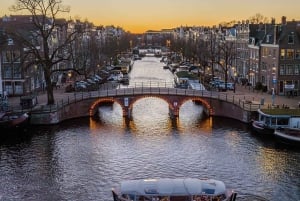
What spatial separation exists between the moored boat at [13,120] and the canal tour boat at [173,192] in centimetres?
3023

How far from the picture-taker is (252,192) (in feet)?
136

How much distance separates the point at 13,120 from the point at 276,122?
110 ft

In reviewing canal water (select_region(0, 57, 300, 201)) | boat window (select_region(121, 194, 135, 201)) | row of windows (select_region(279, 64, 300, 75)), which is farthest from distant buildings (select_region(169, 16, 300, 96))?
boat window (select_region(121, 194, 135, 201))

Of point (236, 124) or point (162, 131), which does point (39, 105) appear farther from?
point (236, 124)

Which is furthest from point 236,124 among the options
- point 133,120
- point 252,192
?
point 252,192

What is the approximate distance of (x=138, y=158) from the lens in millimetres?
51469

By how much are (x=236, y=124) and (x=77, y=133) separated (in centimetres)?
2183

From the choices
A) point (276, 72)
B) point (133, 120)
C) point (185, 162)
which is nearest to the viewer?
point (185, 162)

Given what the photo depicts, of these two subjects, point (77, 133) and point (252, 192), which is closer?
point (252, 192)

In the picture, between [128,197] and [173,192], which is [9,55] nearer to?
[128,197]

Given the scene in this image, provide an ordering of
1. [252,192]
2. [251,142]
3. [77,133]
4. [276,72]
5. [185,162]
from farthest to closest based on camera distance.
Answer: [276,72]
[77,133]
[251,142]
[185,162]
[252,192]

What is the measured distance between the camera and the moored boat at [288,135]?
55294 mm

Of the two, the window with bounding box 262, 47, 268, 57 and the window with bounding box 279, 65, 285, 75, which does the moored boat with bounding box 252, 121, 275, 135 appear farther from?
the window with bounding box 262, 47, 268, 57

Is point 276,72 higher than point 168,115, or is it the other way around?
point 276,72
